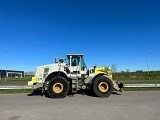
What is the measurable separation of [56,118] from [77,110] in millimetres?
1763

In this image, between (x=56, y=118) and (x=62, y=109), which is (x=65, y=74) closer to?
(x=62, y=109)

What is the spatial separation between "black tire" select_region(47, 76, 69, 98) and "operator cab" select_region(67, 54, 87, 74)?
1370mm

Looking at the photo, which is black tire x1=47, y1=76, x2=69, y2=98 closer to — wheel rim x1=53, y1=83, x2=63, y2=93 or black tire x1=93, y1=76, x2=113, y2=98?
wheel rim x1=53, y1=83, x2=63, y2=93

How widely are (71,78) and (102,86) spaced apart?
232cm

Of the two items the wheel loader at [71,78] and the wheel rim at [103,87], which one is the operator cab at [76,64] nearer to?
the wheel loader at [71,78]

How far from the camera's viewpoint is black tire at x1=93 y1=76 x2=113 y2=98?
674 inches

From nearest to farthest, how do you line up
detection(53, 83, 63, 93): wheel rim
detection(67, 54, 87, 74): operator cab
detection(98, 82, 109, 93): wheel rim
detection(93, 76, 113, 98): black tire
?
→ detection(53, 83, 63, 93): wheel rim → detection(93, 76, 113, 98): black tire → detection(98, 82, 109, 93): wheel rim → detection(67, 54, 87, 74): operator cab

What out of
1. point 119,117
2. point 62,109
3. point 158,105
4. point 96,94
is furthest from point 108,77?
point 119,117

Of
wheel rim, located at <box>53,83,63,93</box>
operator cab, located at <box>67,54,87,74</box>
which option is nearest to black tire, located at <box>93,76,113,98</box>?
operator cab, located at <box>67,54,87,74</box>

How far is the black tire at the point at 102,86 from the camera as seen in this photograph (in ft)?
56.2

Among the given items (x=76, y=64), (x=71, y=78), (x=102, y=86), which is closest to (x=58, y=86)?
(x=71, y=78)

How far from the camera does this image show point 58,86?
1702cm

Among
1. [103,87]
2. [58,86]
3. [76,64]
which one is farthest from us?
[76,64]

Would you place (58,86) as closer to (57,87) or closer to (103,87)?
(57,87)
